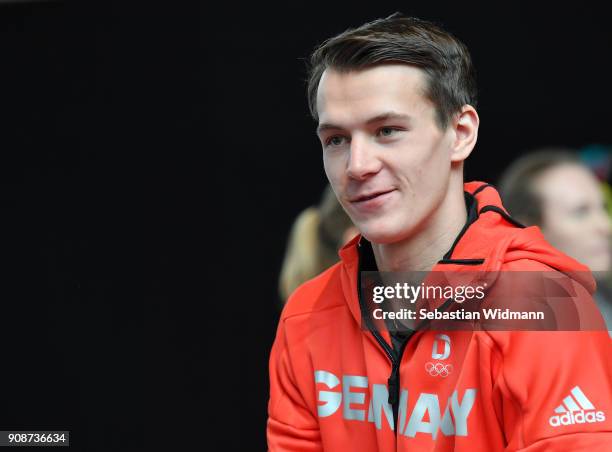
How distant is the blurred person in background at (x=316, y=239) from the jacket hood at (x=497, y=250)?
72.1 inches

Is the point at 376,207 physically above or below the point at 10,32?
below

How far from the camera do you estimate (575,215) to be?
3701mm

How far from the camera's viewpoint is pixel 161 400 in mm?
4133

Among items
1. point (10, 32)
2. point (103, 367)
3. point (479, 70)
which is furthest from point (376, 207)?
point (10, 32)

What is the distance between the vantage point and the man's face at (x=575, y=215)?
3680 mm

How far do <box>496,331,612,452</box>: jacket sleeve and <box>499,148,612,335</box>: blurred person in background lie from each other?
1940mm

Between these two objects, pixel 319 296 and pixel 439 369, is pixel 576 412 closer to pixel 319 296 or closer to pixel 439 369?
pixel 439 369

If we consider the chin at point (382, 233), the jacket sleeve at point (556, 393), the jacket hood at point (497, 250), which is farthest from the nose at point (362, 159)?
the jacket sleeve at point (556, 393)

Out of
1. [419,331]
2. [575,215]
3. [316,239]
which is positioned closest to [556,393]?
[419,331]

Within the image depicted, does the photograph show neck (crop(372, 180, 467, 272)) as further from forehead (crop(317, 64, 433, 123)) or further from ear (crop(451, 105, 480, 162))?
forehead (crop(317, 64, 433, 123))

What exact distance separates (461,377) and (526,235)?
34 centimetres

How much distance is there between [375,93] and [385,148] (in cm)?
12

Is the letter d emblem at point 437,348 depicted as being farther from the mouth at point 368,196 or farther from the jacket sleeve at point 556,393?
the mouth at point 368,196

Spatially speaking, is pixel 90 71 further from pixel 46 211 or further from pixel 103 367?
pixel 103 367
